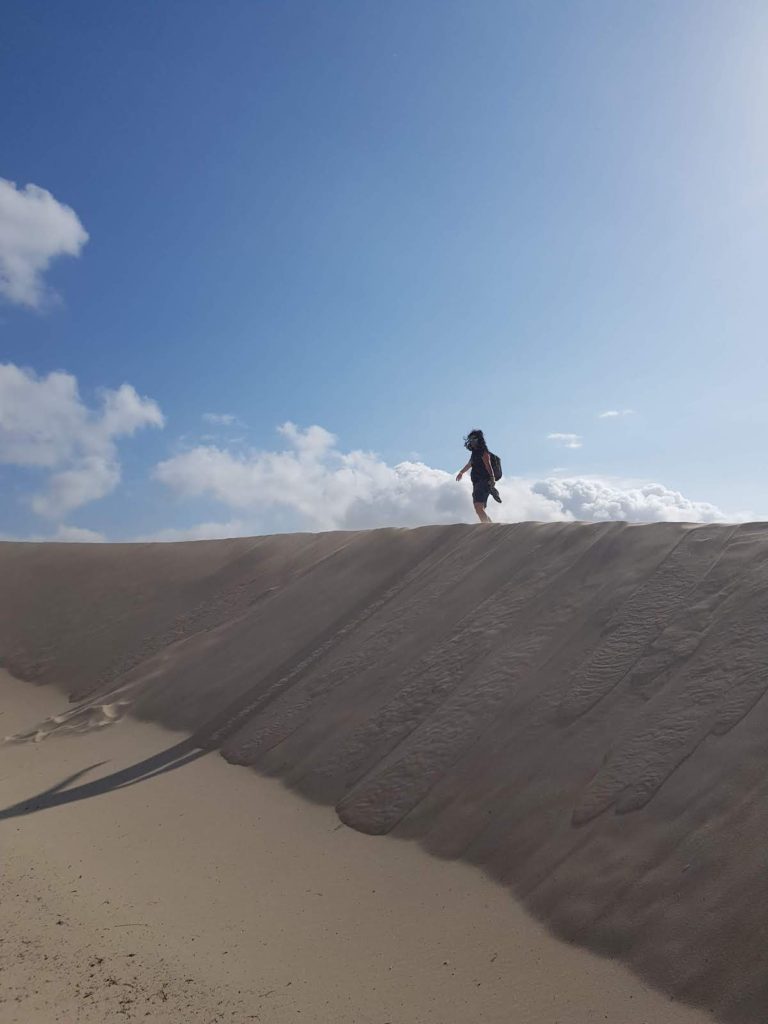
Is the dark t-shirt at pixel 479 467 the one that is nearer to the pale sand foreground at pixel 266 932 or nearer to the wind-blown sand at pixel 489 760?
the wind-blown sand at pixel 489 760

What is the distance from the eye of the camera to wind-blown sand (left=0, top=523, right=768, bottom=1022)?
150 inches

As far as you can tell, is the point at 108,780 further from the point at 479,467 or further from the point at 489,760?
the point at 479,467

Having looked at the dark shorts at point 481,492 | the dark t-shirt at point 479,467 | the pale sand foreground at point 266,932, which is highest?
the dark t-shirt at point 479,467

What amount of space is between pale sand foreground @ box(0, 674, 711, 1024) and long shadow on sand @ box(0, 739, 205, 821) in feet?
1.56

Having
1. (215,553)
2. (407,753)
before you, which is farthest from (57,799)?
(215,553)

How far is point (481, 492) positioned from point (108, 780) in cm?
586

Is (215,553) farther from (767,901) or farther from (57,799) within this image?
(767,901)

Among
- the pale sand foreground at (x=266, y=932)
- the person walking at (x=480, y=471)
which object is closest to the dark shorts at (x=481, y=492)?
the person walking at (x=480, y=471)

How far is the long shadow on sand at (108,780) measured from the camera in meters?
7.18

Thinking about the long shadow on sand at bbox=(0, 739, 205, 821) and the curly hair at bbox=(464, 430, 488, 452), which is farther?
the curly hair at bbox=(464, 430, 488, 452)

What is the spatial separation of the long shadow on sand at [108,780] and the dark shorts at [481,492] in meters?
4.91

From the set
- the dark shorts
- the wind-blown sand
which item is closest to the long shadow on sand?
the wind-blown sand

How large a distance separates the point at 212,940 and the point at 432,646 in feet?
12.7

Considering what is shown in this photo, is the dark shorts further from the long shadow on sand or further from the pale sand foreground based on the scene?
the pale sand foreground
